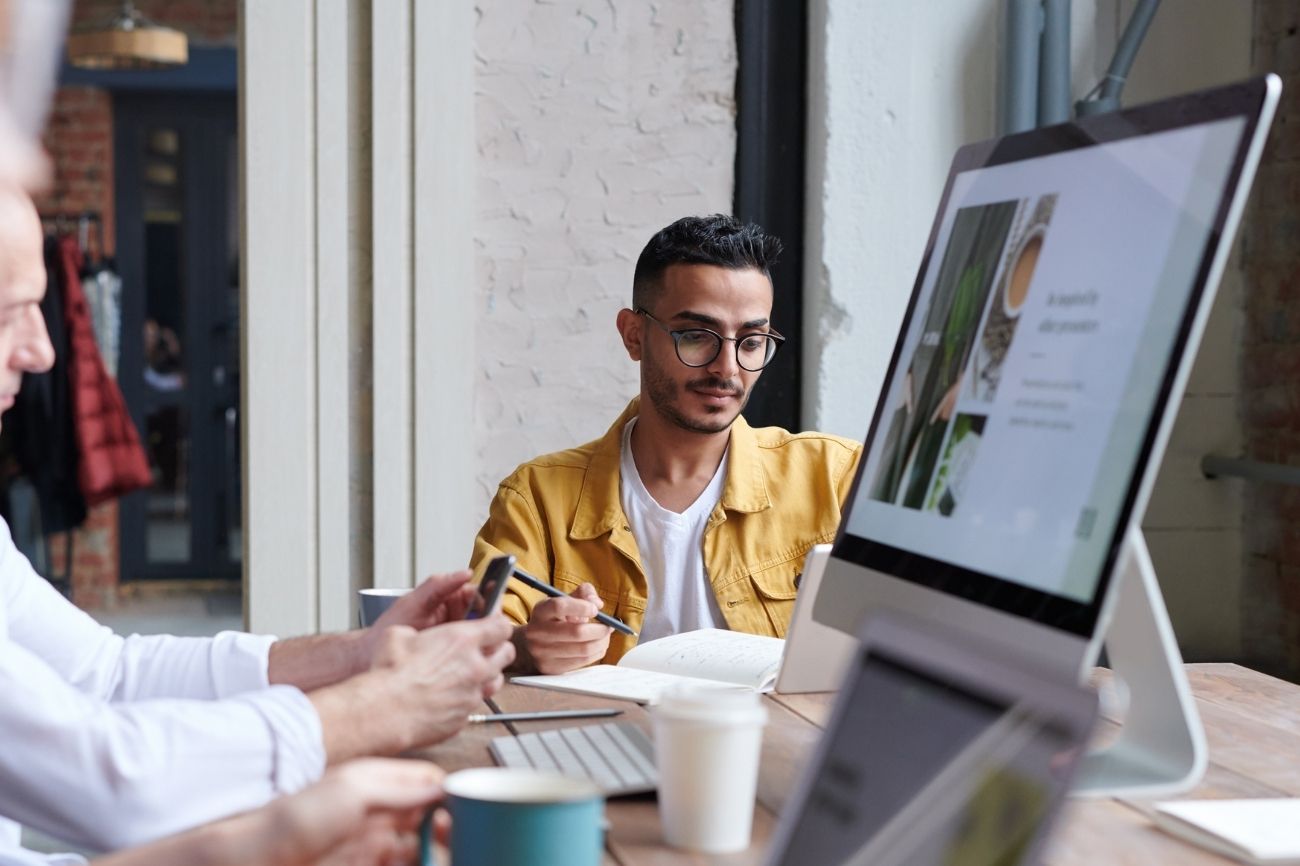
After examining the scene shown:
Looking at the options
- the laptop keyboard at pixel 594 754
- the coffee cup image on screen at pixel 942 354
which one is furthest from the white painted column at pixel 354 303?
the coffee cup image on screen at pixel 942 354

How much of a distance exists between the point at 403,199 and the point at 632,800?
76.4 inches

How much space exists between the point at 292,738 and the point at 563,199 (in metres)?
1.93

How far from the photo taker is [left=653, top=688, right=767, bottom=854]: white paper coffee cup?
893 millimetres

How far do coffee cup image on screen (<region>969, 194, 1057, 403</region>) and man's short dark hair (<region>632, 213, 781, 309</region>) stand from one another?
3.58 feet

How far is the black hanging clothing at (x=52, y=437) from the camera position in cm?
545

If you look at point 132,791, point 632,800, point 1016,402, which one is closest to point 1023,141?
point 1016,402

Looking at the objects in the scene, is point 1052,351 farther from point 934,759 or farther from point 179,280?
point 179,280

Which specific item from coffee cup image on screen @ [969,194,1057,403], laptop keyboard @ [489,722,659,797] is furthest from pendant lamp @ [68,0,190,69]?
coffee cup image on screen @ [969,194,1057,403]

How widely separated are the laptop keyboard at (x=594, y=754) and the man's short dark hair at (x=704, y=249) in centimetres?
104

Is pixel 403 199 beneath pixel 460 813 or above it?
above

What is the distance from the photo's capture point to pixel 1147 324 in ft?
2.88

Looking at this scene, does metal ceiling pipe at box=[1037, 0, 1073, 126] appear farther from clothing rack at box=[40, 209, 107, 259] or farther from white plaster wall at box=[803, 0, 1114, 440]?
clothing rack at box=[40, 209, 107, 259]

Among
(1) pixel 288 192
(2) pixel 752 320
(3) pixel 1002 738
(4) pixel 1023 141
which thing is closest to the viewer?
(3) pixel 1002 738

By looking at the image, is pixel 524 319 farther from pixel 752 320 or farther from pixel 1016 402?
pixel 1016 402
